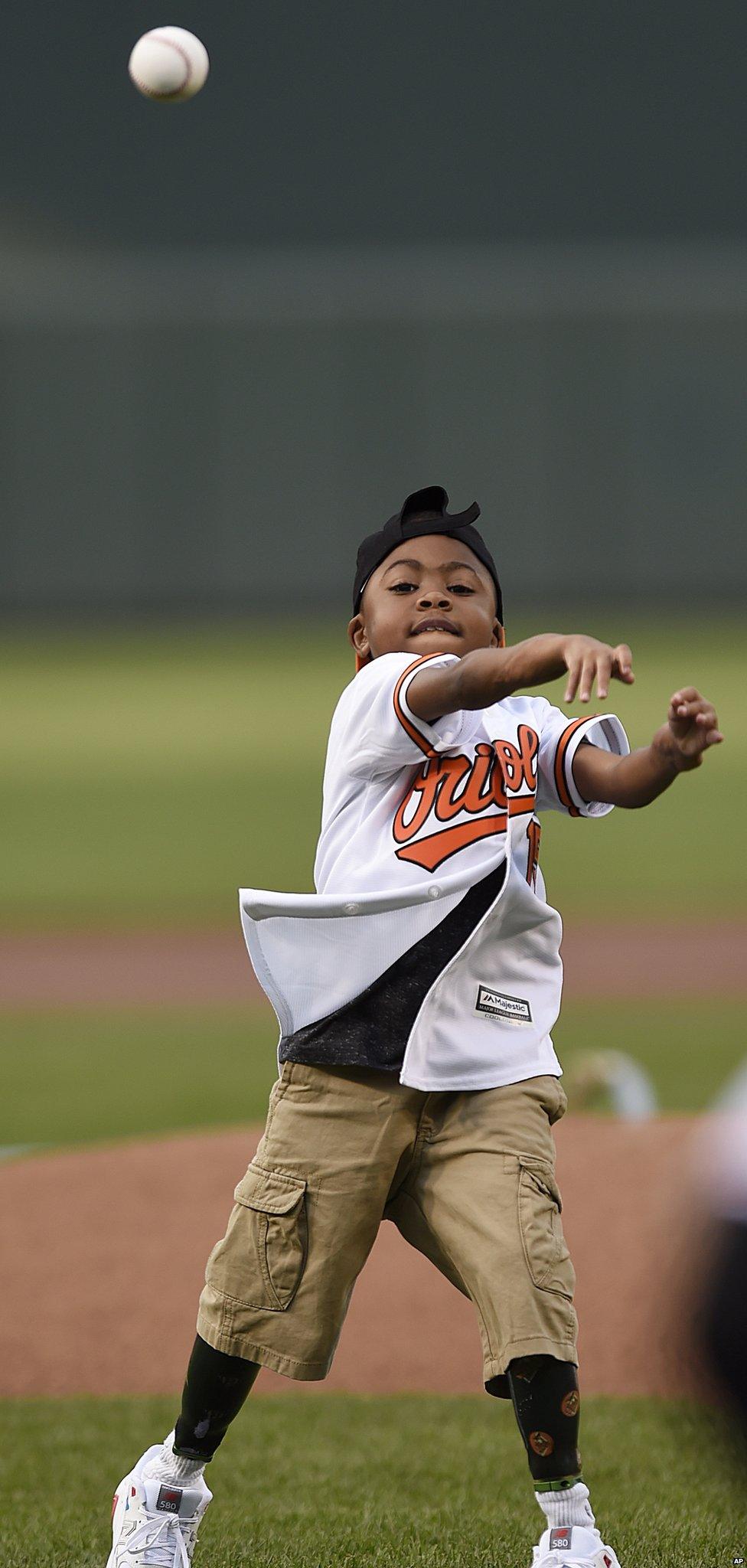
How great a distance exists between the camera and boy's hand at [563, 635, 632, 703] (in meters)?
2.55

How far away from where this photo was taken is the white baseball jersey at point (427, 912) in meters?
2.90

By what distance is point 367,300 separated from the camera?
2986cm

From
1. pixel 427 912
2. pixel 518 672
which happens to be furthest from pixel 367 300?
pixel 518 672

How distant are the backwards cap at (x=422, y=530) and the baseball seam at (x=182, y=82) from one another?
7.44ft

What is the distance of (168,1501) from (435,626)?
4.84 feet

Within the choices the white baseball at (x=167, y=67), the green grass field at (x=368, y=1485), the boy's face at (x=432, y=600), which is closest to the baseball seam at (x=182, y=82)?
the white baseball at (x=167, y=67)

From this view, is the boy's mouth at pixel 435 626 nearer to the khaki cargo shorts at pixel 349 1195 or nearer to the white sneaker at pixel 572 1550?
the khaki cargo shorts at pixel 349 1195

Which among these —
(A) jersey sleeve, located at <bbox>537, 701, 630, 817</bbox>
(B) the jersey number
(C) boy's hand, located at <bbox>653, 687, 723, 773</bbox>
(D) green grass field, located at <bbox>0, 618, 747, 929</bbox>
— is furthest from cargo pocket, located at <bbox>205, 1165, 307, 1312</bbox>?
(D) green grass field, located at <bbox>0, 618, 747, 929</bbox>

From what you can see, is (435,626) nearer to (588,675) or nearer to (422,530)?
(422,530)

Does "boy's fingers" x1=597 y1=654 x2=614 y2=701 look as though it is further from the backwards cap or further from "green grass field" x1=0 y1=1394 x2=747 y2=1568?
"green grass field" x1=0 y1=1394 x2=747 y2=1568

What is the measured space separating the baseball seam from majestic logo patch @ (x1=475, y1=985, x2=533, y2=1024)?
3039 millimetres

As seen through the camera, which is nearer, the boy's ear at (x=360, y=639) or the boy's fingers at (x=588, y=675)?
the boy's fingers at (x=588, y=675)

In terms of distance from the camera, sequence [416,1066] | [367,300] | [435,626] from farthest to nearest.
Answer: [367,300]
[435,626]
[416,1066]

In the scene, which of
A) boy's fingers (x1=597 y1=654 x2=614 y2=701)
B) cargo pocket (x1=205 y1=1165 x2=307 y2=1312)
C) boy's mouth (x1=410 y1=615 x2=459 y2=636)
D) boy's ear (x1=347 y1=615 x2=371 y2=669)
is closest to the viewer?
boy's fingers (x1=597 y1=654 x2=614 y2=701)
